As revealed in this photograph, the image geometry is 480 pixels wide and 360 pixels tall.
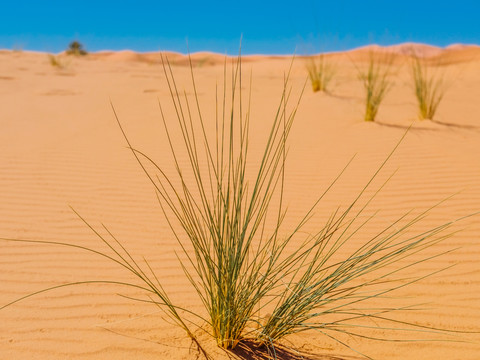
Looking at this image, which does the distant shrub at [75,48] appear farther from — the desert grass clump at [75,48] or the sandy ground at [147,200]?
the sandy ground at [147,200]

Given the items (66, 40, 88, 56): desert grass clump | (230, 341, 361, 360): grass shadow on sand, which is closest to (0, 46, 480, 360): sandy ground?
(230, 341, 361, 360): grass shadow on sand

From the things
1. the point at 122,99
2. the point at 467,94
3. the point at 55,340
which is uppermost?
the point at 467,94

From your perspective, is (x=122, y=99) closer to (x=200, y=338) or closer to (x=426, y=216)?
(x=426, y=216)

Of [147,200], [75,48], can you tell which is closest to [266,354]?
[147,200]

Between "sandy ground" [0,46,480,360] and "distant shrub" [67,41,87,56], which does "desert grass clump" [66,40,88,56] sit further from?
"sandy ground" [0,46,480,360]

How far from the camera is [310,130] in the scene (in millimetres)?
Answer: 6875

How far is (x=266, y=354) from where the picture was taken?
7.83ft

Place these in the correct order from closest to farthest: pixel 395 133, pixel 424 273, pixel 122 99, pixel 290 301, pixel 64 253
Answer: pixel 290 301 → pixel 424 273 → pixel 64 253 → pixel 395 133 → pixel 122 99

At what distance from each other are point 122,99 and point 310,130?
14.0 feet

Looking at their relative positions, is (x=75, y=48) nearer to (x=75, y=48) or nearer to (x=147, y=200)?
(x=75, y=48)

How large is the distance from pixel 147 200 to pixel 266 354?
2.70 metres

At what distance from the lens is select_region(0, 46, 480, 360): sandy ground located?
2623mm

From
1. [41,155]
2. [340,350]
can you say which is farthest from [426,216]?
[41,155]

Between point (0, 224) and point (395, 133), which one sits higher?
point (395, 133)
